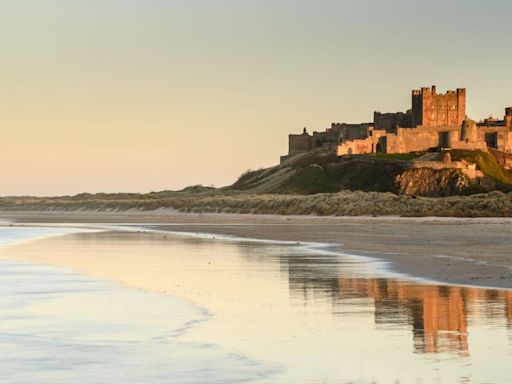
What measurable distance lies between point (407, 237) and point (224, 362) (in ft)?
97.8

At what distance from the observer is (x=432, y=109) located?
13425 centimetres

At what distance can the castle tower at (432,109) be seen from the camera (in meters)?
134

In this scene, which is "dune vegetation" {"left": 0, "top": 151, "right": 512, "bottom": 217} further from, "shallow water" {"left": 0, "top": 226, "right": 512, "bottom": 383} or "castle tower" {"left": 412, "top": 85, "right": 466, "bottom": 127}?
"shallow water" {"left": 0, "top": 226, "right": 512, "bottom": 383}

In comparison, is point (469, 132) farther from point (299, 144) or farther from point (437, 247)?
point (437, 247)

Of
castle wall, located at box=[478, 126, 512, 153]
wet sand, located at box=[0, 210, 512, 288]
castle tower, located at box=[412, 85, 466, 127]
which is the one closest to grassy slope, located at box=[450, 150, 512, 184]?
castle wall, located at box=[478, 126, 512, 153]

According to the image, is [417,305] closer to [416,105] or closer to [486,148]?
[486,148]

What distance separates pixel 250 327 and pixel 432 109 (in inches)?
4830

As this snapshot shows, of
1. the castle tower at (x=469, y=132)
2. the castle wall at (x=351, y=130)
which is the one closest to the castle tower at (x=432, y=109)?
the castle wall at (x=351, y=130)

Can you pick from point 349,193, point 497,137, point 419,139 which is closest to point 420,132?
point 419,139

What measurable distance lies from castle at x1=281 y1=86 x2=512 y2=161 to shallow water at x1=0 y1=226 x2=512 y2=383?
9634cm

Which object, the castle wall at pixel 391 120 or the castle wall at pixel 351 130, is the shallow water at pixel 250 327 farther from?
the castle wall at pixel 391 120

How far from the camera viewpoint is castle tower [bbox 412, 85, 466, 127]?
134m

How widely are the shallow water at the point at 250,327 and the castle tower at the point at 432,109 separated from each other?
110m

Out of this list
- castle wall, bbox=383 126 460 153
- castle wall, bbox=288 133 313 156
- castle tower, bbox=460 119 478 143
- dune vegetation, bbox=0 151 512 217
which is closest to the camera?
dune vegetation, bbox=0 151 512 217
